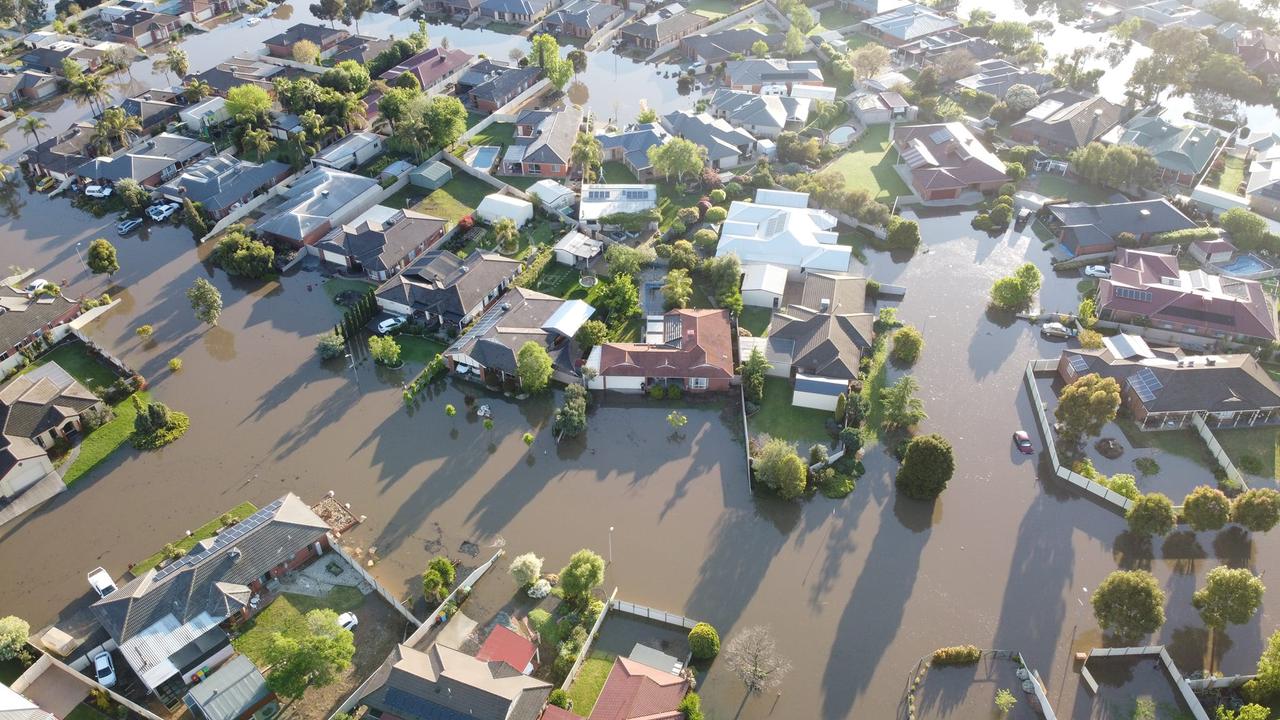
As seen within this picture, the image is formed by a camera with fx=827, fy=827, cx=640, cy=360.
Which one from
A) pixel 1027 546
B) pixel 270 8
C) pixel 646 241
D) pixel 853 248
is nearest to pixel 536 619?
Result: pixel 1027 546

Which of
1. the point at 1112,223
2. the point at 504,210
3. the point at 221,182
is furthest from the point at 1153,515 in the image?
the point at 221,182

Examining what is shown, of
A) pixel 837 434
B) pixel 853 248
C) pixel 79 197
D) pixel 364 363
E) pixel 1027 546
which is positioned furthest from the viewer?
pixel 79 197

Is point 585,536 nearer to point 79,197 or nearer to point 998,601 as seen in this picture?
point 998,601

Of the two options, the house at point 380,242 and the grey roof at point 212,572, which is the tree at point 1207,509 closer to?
the grey roof at point 212,572

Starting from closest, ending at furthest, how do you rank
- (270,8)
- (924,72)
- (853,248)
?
(853,248)
(924,72)
(270,8)

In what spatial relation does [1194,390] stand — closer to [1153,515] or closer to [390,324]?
[1153,515]
